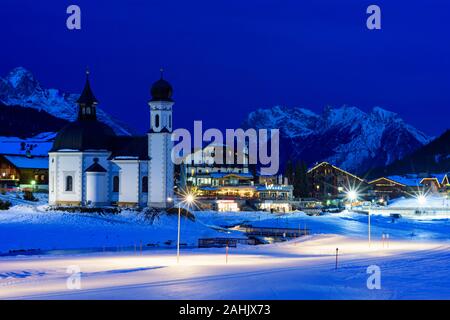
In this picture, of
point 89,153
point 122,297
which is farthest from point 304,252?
point 89,153

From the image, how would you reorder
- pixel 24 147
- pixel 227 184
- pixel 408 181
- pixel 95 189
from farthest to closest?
pixel 408 181, pixel 227 184, pixel 24 147, pixel 95 189

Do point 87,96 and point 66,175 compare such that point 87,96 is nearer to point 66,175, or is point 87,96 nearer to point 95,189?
point 66,175

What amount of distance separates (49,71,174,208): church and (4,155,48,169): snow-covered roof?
101 feet

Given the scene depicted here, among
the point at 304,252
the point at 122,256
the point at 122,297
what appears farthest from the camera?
the point at 304,252

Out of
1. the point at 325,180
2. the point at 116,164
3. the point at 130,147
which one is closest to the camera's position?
the point at 116,164

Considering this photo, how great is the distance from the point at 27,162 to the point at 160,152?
136ft

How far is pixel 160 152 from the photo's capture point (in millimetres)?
82375

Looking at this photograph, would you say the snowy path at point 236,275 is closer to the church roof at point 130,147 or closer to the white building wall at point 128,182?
the white building wall at point 128,182

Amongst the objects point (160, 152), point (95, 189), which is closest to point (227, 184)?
point (160, 152)

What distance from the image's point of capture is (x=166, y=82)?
8312 cm

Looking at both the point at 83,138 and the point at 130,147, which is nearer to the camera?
the point at 83,138

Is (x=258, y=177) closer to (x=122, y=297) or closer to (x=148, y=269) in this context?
(x=148, y=269)

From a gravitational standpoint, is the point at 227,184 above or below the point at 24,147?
below

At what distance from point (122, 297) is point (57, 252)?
2940cm
